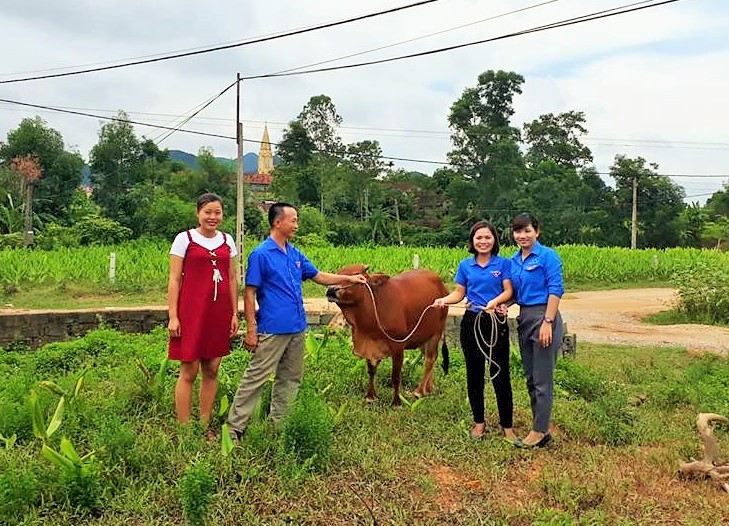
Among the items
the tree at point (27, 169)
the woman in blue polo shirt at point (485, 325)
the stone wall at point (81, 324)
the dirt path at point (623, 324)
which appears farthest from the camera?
the tree at point (27, 169)

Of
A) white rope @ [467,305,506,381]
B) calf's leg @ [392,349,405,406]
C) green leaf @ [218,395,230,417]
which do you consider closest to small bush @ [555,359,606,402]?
calf's leg @ [392,349,405,406]

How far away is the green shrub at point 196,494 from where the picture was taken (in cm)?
299

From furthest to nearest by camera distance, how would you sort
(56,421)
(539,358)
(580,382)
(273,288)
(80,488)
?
1. (580,382)
2. (539,358)
3. (273,288)
4. (56,421)
5. (80,488)

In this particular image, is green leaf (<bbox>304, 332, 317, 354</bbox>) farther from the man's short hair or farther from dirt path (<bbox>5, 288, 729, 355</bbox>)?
dirt path (<bbox>5, 288, 729, 355</bbox>)

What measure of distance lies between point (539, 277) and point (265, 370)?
179 centimetres

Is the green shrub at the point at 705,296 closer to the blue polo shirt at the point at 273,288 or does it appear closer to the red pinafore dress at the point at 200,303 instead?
the blue polo shirt at the point at 273,288

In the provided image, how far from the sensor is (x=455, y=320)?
8602 millimetres

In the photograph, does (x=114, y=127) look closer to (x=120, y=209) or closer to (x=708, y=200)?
(x=120, y=209)

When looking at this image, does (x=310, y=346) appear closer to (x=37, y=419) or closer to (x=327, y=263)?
(x=37, y=419)

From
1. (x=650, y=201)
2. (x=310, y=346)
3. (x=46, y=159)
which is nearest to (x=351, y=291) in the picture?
(x=310, y=346)

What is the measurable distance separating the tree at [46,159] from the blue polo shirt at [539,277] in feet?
91.0

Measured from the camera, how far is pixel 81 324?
8.40 metres

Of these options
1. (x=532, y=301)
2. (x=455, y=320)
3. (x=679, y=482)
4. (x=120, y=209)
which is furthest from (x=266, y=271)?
(x=120, y=209)

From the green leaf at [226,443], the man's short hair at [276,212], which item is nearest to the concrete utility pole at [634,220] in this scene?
the man's short hair at [276,212]
